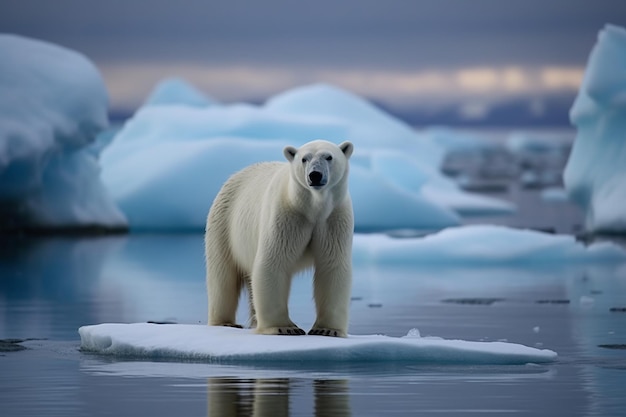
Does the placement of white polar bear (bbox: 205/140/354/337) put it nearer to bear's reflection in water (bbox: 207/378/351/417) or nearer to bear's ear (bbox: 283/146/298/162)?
bear's ear (bbox: 283/146/298/162)

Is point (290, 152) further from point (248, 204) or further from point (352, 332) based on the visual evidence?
point (352, 332)

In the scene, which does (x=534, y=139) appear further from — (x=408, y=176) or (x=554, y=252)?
(x=554, y=252)

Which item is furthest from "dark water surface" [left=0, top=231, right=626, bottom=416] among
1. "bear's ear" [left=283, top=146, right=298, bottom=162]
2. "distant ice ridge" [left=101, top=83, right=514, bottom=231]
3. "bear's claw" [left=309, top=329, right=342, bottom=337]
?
"distant ice ridge" [left=101, top=83, right=514, bottom=231]

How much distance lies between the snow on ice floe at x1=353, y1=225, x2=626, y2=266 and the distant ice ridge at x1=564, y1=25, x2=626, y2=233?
4.03m

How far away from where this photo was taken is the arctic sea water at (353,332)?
18.9ft

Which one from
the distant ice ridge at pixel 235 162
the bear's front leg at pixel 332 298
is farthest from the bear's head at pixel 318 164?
the distant ice ridge at pixel 235 162

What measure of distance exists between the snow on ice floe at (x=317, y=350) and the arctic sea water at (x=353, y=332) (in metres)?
0.08

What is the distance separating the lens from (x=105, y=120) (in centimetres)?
2058

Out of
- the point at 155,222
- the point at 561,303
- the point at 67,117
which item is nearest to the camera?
the point at 561,303

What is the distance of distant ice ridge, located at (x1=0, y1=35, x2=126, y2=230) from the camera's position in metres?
19.0

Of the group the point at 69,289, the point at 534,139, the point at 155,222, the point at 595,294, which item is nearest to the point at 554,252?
the point at 595,294

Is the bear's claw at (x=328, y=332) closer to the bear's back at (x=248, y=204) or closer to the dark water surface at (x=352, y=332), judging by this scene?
the dark water surface at (x=352, y=332)

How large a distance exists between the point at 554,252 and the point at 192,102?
60.8ft

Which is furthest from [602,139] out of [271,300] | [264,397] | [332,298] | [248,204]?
[264,397]
